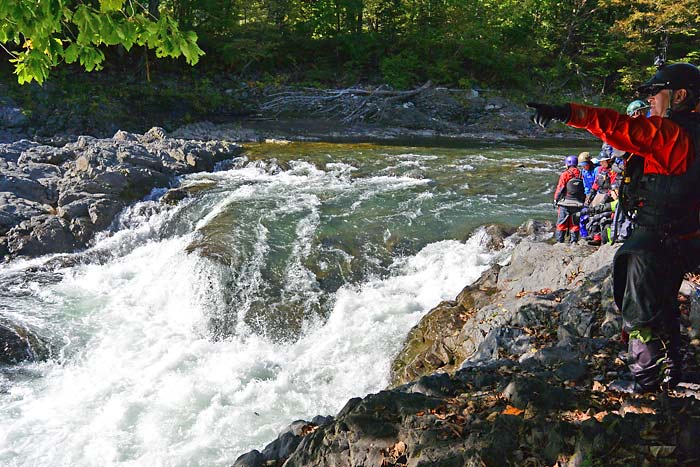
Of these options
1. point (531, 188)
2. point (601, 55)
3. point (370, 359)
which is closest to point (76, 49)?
point (370, 359)

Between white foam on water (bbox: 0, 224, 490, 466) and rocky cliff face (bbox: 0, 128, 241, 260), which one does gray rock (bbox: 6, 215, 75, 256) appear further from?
white foam on water (bbox: 0, 224, 490, 466)

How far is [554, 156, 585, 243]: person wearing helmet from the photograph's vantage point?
25.8 feet

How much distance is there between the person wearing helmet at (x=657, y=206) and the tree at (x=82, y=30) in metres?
2.33

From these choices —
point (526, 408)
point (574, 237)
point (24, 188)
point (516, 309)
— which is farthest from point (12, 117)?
point (526, 408)

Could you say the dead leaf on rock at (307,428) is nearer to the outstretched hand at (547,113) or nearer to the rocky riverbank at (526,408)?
the rocky riverbank at (526,408)

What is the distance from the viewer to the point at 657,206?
3.02 metres

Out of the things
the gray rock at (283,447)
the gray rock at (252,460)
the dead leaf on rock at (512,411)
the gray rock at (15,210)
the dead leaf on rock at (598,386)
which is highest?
the dead leaf on rock at (512,411)

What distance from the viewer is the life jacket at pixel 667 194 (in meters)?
2.92

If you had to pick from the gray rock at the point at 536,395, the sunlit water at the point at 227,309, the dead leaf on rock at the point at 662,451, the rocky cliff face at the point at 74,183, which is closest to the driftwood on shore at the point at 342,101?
the rocky cliff face at the point at 74,183

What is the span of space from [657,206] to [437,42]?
2742cm

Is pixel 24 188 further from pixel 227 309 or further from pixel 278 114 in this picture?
pixel 278 114

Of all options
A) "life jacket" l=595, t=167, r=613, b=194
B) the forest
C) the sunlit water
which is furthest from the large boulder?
the forest

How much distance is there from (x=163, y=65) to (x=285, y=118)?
762 centimetres

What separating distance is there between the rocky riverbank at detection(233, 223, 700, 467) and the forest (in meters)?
22.1
